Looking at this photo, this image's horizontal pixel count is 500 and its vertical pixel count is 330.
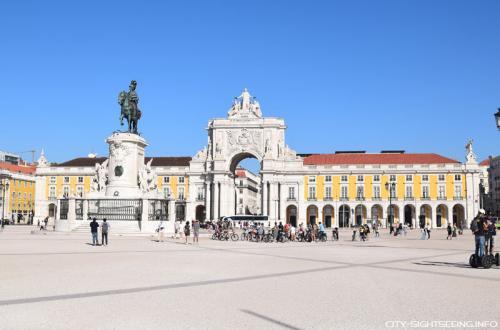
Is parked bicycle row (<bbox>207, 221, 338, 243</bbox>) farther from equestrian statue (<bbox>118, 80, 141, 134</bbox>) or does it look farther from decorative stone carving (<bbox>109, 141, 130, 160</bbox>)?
equestrian statue (<bbox>118, 80, 141, 134</bbox>)

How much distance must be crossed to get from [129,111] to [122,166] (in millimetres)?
4003

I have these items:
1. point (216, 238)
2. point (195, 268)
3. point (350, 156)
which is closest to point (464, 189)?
point (350, 156)

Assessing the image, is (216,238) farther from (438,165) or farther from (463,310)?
(438,165)

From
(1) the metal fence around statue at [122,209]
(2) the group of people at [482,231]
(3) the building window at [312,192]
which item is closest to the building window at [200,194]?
(3) the building window at [312,192]

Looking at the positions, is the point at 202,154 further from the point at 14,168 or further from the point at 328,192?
the point at 14,168

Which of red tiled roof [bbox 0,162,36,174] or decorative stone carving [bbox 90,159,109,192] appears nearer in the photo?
decorative stone carving [bbox 90,159,109,192]

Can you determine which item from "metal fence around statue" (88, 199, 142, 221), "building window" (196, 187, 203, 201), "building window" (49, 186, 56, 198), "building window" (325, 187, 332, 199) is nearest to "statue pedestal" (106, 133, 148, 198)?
"metal fence around statue" (88, 199, 142, 221)

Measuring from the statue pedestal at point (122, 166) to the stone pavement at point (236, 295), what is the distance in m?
18.4

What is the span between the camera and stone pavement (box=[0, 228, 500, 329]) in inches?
307

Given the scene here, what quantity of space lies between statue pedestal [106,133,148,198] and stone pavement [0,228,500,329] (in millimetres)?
18370

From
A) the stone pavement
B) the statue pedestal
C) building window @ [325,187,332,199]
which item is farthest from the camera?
building window @ [325,187,332,199]

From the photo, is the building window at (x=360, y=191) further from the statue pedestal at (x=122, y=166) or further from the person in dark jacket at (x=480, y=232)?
the person in dark jacket at (x=480, y=232)

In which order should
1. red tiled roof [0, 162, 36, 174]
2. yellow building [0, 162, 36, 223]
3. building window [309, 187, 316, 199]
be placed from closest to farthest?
building window [309, 187, 316, 199] → yellow building [0, 162, 36, 223] → red tiled roof [0, 162, 36, 174]

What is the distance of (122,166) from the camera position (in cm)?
3462
